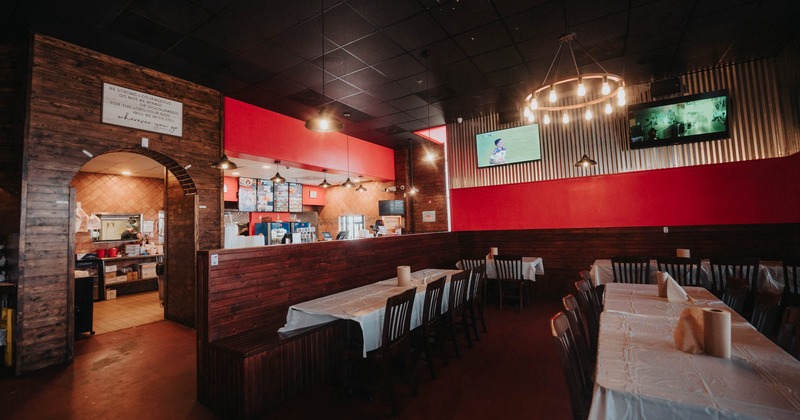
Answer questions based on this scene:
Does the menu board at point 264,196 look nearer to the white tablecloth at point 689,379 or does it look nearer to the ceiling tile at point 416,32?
the ceiling tile at point 416,32

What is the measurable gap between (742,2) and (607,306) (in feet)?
13.1

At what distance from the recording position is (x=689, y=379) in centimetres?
148

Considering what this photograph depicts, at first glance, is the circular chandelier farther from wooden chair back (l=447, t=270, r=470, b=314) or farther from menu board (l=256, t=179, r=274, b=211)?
menu board (l=256, t=179, r=274, b=211)

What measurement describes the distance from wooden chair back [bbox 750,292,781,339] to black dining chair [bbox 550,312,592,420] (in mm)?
1370

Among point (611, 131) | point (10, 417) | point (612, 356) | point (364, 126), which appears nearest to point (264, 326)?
point (10, 417)

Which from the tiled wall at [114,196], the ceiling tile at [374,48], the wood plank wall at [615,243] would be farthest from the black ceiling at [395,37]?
the tiled wall at [114,196]

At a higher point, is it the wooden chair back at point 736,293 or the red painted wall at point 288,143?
the red painted wall at point 288,143

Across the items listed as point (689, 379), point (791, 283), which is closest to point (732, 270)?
point (791, 283)

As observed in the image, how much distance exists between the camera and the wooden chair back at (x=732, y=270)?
169 inches

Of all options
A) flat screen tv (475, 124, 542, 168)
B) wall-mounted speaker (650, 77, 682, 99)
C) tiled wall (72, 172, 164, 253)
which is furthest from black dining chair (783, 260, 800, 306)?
tiled wall (72, 172, 164, 253)

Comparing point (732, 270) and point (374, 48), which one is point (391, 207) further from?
point (732, 270)

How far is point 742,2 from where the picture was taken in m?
3.84

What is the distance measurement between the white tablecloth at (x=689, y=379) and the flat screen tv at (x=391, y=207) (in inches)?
275

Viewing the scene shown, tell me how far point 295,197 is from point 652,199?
9628 mm
